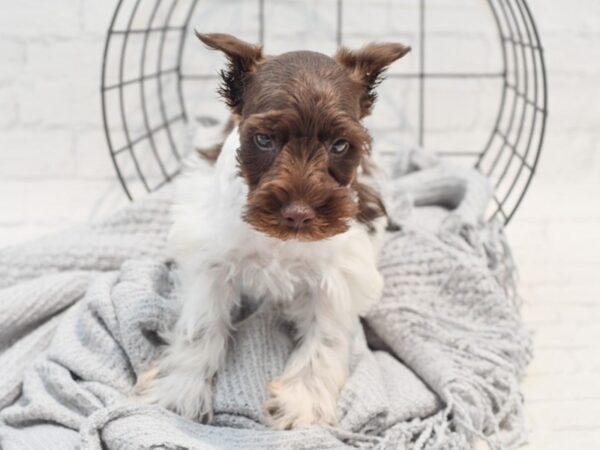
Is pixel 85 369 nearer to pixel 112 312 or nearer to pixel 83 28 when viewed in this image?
pixel 112 312

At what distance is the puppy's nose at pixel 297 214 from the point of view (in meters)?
1.22

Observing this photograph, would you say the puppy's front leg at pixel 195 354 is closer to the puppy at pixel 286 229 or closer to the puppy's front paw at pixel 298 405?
the puppy at pixel 286 229

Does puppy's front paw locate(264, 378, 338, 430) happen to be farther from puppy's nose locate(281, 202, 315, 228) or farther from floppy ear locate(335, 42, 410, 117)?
floppy ear locate(335, 42, 410, 117)

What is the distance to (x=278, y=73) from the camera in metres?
1.31

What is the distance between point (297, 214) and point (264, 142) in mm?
144

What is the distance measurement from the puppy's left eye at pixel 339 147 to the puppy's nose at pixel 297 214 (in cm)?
12

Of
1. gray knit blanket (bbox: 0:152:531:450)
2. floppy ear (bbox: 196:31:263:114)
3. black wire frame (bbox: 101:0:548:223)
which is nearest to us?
floppy ear (bbox: 196:31:263:114)

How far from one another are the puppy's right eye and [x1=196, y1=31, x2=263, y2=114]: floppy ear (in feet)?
0.49

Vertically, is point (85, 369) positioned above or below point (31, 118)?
below

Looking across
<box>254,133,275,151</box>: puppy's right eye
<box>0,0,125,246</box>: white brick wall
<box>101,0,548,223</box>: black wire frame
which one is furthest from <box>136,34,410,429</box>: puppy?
<box>0,0,125,246</box>: white brick wall

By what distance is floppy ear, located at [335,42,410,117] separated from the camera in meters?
1.41

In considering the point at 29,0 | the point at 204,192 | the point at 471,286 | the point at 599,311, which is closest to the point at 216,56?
the point at 29,0

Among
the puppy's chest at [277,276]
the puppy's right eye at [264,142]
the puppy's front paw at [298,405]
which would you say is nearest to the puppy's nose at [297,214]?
the puppy's right eye at [264,142]

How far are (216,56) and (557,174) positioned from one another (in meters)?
1.24
